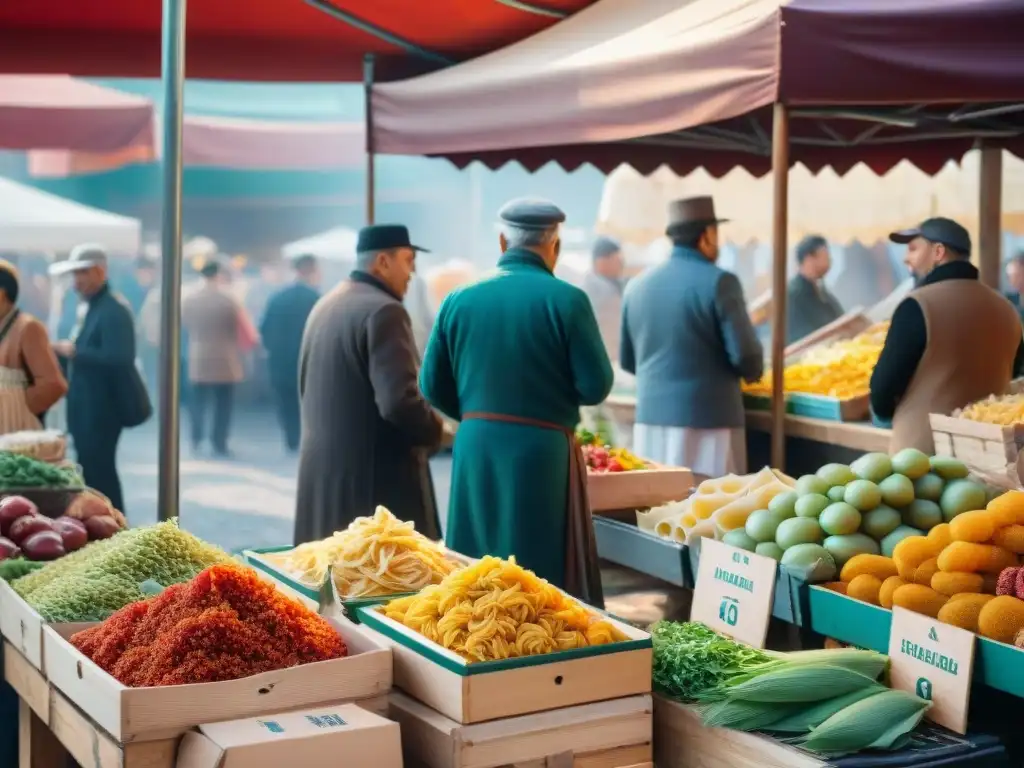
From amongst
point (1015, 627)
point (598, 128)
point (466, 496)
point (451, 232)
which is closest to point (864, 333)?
point (598, 128)

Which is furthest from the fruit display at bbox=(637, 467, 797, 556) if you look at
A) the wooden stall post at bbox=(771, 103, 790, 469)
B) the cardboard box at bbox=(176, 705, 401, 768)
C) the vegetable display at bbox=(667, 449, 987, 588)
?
the cardboard box at bbox=(176, 705, 401, 768)

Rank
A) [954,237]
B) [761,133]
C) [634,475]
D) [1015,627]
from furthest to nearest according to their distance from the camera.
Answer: [761,133], [954,237], [634,475], [1015,627]

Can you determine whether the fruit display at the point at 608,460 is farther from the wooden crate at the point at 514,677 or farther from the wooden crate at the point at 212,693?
the wooden crate at the point at 212,693

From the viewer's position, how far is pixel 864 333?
6578mm

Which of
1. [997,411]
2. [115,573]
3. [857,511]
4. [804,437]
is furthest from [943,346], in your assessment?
[115,573]

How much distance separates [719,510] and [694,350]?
74.2 inches

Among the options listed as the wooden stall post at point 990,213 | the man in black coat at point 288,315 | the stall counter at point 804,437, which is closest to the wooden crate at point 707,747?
the stall counter at point 804,437

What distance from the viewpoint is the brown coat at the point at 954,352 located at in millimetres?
4703

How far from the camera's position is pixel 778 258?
4680 millimetres

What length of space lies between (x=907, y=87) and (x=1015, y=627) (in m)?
1.90

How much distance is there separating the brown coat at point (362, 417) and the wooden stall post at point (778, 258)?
1265mm

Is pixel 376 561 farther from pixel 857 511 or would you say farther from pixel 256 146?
pixel 256 146

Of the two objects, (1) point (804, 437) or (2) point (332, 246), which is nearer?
(1) point (804, 437)

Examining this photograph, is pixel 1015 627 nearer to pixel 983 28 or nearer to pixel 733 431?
pixel 983 28
